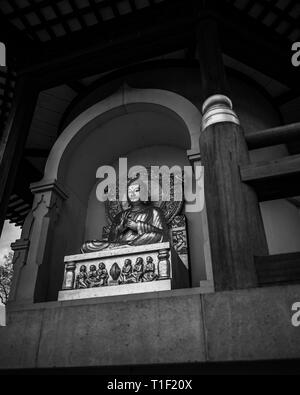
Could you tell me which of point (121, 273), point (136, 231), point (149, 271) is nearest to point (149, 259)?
point (149, 271)

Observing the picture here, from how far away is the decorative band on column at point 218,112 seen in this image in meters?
2.98

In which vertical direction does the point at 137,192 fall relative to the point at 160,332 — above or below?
above

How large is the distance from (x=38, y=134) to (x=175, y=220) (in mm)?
4379

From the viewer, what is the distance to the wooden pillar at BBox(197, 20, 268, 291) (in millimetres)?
2301

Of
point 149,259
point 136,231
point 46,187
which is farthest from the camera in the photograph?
point 46,187

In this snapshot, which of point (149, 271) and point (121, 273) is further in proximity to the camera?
point (121, 273)

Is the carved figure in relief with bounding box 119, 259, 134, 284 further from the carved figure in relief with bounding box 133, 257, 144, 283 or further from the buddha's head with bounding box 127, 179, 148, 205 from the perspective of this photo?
the buddha's head with bounding box 127, 179, 148, 205

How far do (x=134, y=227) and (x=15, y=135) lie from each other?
2439 millimetres

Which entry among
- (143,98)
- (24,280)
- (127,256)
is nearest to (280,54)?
(143,98)

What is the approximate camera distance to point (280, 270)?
2219 mm

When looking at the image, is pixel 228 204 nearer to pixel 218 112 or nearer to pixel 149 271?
pixel 218 112

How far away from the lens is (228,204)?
2.53 meters

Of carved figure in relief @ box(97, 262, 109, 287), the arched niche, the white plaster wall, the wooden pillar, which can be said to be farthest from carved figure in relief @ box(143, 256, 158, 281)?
the wooden pillar

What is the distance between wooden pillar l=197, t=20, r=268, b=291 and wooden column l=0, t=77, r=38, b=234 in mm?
3284
